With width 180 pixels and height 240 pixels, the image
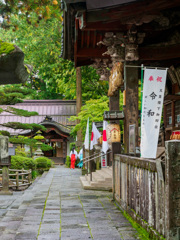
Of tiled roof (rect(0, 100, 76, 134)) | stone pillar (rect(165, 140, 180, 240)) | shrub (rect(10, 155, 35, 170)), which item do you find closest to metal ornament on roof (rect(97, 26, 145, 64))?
stone pillar (rect(165, 140, 180, 240))

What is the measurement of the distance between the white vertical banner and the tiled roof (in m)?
29.9

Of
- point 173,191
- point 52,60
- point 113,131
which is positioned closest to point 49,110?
point 52,60

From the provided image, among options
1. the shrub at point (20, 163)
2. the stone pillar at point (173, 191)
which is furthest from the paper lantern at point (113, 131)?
the shrub at point (20, 163)

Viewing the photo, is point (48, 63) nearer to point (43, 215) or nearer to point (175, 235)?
point (43, 215)

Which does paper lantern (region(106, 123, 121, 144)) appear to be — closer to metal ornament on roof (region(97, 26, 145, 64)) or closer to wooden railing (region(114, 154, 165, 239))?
metal ornament on roof (region(97, 26, 145, 64))

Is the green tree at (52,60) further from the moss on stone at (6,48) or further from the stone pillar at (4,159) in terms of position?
the moss on stone at (6,48)

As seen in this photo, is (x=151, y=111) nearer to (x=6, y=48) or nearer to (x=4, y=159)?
(x=6, y=48)

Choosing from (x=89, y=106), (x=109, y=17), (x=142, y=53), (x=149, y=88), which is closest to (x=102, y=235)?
(x=149, y=88)

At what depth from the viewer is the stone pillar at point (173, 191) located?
390cm

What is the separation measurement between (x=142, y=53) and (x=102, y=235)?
546 centimetres

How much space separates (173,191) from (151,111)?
2.83 metres

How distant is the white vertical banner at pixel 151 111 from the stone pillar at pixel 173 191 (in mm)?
1989

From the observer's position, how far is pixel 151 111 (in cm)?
658

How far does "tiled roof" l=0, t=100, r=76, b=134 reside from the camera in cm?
3734
